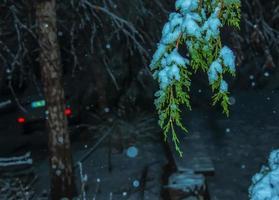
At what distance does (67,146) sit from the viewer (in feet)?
30.2

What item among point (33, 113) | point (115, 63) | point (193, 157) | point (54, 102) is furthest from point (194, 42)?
point (115, 63)

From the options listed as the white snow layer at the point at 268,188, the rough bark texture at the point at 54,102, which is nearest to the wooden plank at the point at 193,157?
the rough bark texture at the point at 54,102

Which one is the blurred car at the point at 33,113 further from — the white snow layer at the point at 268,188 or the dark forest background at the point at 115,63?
the white snow layer at the point at 268,188

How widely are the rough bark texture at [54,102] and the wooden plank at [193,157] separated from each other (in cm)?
246

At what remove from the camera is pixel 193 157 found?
10984mm

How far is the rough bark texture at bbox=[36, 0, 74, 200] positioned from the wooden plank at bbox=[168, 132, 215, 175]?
246 cm

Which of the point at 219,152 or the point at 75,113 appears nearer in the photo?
the point at 219,152

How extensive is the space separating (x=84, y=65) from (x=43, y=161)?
3.99 metres

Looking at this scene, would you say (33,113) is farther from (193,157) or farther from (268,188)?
(268,188)

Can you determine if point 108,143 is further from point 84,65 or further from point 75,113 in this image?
point 84,65

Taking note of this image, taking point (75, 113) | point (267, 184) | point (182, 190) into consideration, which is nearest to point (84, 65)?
point (75, 113)

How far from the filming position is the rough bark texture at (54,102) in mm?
8539

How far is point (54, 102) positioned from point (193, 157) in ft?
12.3

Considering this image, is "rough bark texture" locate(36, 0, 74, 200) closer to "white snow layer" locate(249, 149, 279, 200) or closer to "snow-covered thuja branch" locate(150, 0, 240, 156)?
"white snow layer" locate(249, 149, 279, 200)
